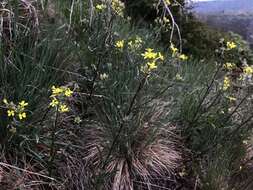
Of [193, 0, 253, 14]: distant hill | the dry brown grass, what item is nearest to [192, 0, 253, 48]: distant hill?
[193, 0, 253, 14]: distant hill

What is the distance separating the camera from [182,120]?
14.5 ft

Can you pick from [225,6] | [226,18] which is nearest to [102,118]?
[226,18]

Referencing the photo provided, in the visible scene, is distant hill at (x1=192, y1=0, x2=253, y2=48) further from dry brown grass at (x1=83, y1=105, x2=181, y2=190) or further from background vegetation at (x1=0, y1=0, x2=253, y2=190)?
dry brown grass at (x1=83, y1=105, x2=181, y2=190)

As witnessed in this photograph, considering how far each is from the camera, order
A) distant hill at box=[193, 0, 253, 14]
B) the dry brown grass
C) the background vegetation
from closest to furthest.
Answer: the background vegetation < the dry brown grass < distant hill at box=[193, 0, 253, 14]

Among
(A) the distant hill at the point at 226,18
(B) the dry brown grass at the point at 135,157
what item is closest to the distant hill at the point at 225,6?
(A) the distant hill at the point at 226,18

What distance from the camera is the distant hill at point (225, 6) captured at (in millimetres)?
9484

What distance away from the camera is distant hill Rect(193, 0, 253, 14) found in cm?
948

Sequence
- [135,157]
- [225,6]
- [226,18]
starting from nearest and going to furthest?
1. [135,157]
2. [226,18]
3. [225,6]

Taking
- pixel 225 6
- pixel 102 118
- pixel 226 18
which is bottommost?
pixel 226 18

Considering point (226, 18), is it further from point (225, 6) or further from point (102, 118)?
point (102, 118)

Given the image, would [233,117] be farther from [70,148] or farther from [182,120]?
[70,148]

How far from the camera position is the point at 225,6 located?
9930mm

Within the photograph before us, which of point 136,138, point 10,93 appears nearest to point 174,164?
point 136,138

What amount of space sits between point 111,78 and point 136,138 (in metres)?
0.53
